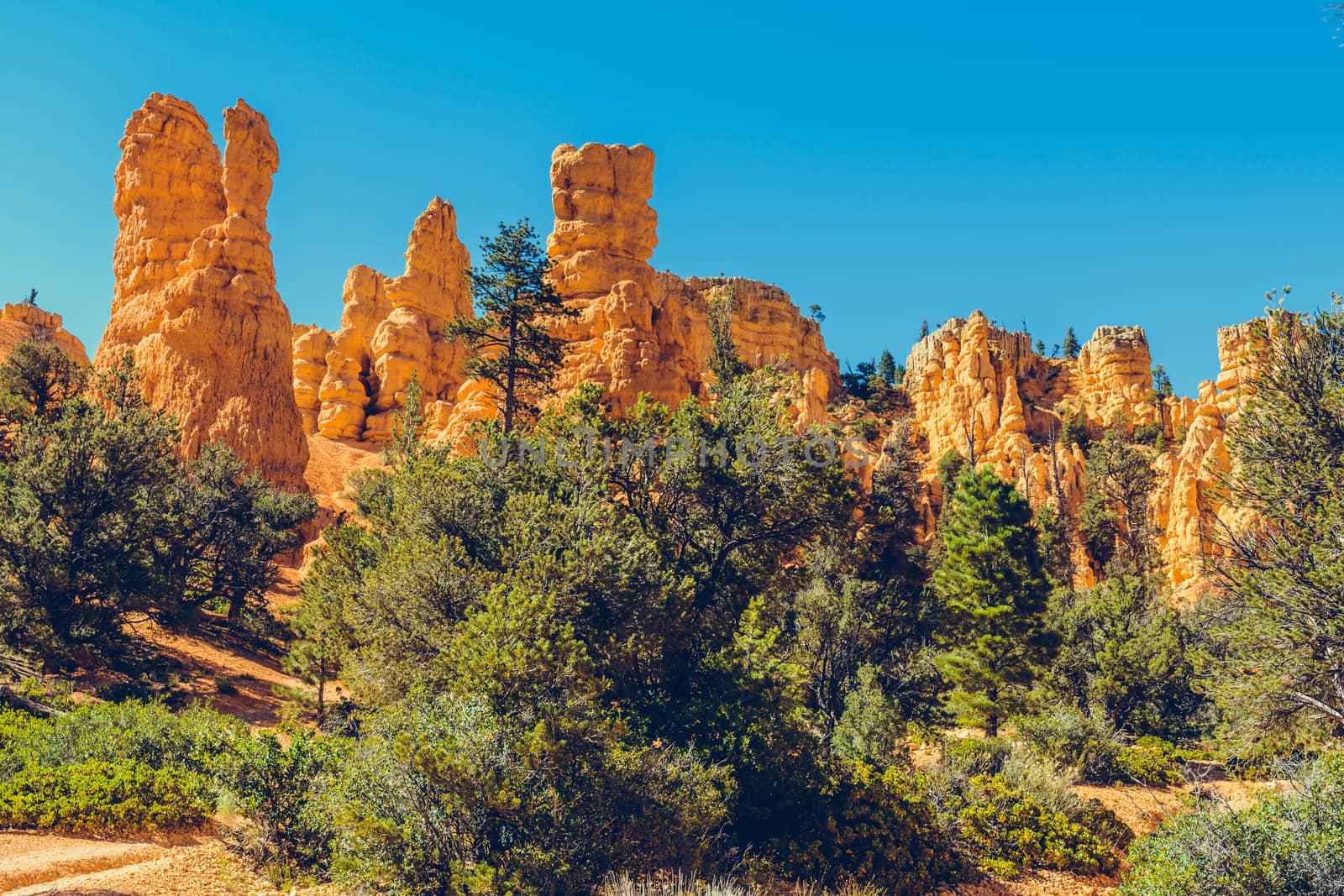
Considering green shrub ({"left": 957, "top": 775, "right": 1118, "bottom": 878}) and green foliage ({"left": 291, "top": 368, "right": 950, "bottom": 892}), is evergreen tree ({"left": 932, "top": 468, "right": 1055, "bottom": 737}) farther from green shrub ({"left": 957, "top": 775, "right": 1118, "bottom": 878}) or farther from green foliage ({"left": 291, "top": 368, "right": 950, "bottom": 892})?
green shrub ({"left": 957, "top": 775, "right": 1118, "bottom": 878})

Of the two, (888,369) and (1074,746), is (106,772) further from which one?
(888,369)

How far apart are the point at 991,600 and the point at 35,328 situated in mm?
69320

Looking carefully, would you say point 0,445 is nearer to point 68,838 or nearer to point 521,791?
point 68,838

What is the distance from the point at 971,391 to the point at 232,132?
60363 mm

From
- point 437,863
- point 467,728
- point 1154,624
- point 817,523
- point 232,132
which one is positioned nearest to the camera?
point 437,863

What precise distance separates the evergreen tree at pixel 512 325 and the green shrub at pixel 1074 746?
786 inches

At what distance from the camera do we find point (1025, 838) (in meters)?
14.9

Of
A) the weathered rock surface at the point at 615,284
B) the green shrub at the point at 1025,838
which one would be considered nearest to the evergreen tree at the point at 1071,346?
the weathered rock surface at the point at 615,284

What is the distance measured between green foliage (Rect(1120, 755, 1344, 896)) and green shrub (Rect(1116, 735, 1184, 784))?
11.4 metres

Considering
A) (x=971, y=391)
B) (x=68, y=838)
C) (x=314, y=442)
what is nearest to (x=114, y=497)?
(x=68, y=838)

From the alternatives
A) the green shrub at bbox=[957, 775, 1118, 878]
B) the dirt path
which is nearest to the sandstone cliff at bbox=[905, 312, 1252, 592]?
the green shrub at bbox=[957, 775, 1118, 878]

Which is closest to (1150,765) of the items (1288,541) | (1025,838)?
(1025,838)

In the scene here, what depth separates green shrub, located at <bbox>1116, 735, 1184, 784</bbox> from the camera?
21.5 metres

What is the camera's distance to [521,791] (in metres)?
10.4
